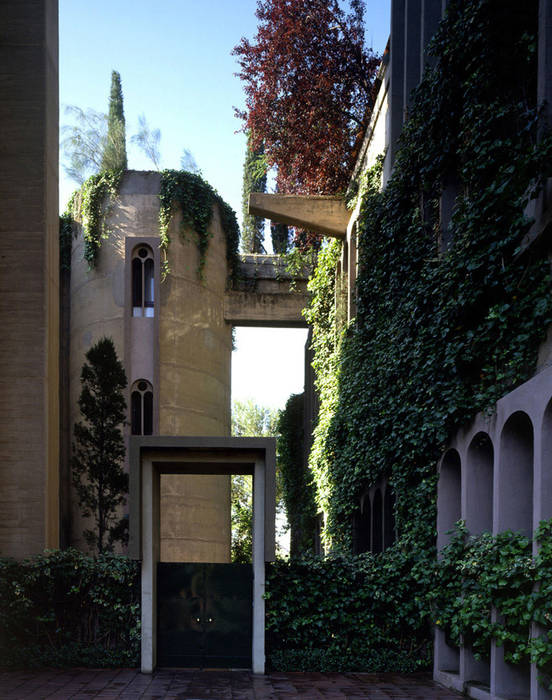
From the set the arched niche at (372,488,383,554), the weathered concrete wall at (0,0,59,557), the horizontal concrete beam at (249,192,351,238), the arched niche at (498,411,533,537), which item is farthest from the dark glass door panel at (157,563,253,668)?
the horizontal concrete beam at (249,192,351,238)

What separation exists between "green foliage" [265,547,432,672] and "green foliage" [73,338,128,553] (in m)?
12.5

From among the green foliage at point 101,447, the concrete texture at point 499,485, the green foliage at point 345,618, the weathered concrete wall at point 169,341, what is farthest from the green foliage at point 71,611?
the weathered concrete wall at point 169,341

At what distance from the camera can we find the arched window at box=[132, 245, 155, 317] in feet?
86.0

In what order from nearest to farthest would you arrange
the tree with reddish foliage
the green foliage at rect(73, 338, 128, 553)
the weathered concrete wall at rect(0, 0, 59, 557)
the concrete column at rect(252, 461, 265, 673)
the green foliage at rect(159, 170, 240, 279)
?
the concrete column at rect(252, 461, 265, 673) → the weathered concrete wall at rect(0, 0, 59, 557) → the tree with reddish foliage → the green foliage at rect(73, 338, 128, 553) → the green foliage at rect(159, 170, 240, 279)

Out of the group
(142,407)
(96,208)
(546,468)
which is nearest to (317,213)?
(142,407)

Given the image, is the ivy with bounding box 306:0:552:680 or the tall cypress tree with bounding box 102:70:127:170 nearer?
the ivy with bounding box 306:0:552:680

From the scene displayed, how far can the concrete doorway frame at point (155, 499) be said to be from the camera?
1198cm

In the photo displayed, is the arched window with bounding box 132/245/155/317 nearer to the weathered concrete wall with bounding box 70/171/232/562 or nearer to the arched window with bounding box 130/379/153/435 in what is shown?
the weathered concrete wall with bounding box 70/171/232/562

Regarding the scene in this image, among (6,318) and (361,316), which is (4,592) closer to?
(6,318)

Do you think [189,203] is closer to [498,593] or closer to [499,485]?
[499,485]

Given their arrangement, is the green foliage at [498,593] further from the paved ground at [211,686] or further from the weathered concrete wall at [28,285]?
the weathered concrete wall at [28,285]

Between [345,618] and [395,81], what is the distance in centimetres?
978

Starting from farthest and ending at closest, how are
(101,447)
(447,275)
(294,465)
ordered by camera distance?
(294,465) → (101,447) → (447,275)

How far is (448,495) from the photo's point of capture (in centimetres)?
1196
